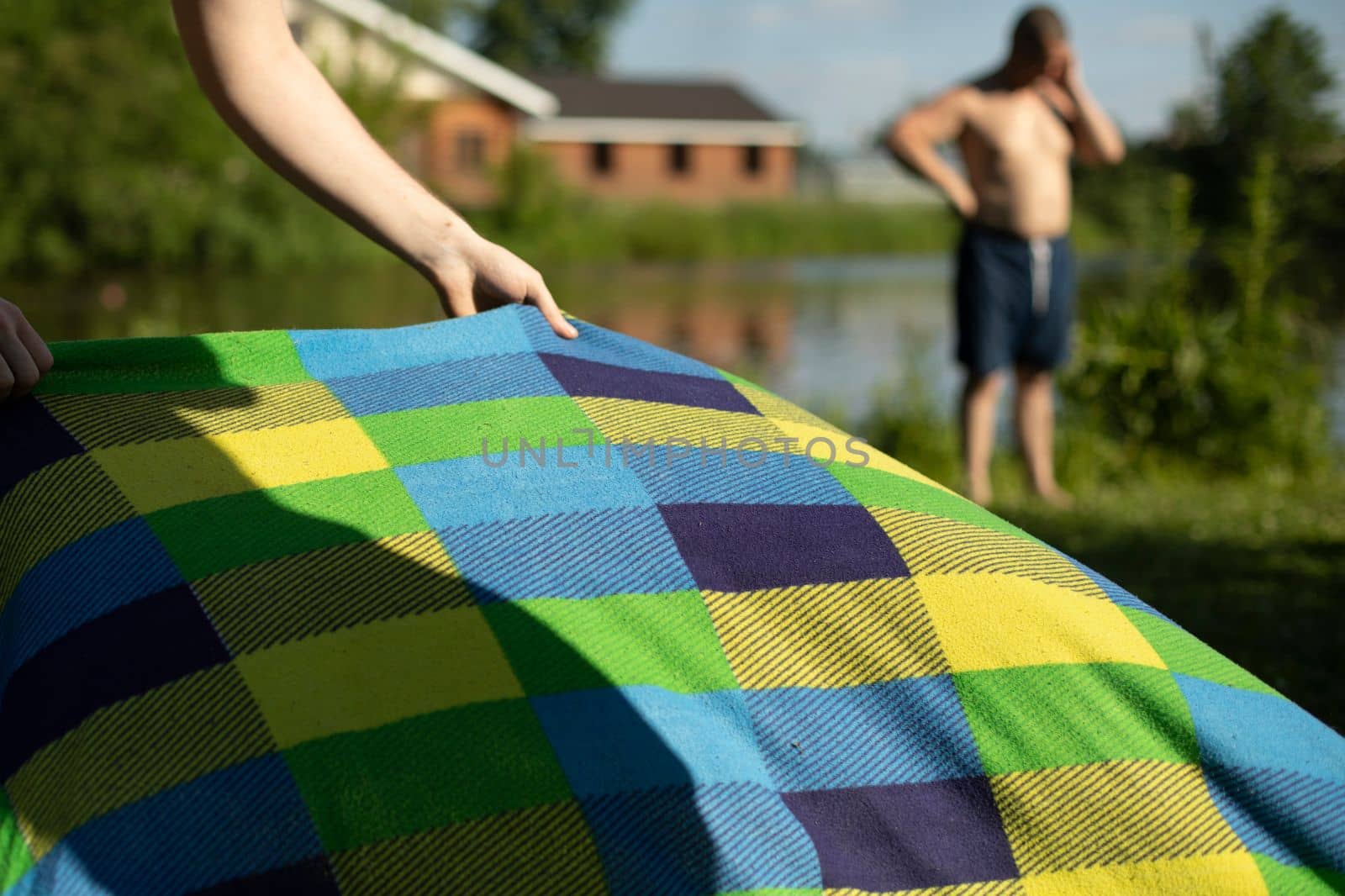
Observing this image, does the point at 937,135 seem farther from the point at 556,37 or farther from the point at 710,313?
the point at 556,37

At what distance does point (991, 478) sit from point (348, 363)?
552 cm

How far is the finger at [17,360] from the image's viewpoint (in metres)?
1.79

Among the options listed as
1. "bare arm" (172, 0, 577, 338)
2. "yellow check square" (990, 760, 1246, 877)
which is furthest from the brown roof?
"yellow check square" (990, 760, 1246, 877)

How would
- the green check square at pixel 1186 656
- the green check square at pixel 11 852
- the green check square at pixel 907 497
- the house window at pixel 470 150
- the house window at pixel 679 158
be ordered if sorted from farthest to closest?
the house window at pixel 679 158
the house window at pixel 470 150
the green check square at pixel 907 497
the green check square at pixel 1186 656
the green check square at pixel 11 852

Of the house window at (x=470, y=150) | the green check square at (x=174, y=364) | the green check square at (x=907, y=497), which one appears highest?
the green check square at (x=174, y=364)

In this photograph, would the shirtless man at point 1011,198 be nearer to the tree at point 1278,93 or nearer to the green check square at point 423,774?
the tree at point 1278,93

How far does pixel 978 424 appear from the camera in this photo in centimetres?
626

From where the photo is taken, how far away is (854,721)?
5.58 feet

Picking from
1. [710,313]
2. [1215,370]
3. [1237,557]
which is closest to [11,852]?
[1237,557]

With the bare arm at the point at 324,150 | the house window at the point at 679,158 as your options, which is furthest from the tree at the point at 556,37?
the bare arm at the point at 324,150

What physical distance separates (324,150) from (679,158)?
45988mm

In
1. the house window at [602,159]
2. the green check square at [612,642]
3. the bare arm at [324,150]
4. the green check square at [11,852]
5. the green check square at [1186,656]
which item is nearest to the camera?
the green check square at [11,852]

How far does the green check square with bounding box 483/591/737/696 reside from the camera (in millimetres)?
1602

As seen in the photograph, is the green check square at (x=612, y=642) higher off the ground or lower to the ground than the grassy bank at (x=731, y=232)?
higher
